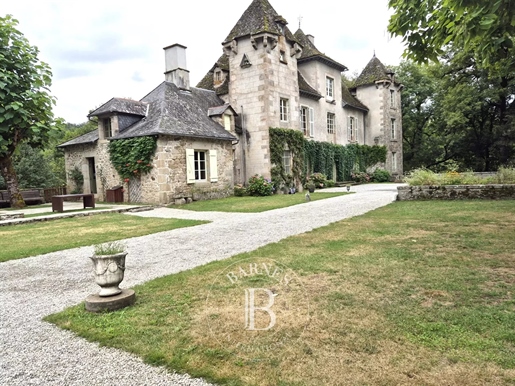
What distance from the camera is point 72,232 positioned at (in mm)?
8664

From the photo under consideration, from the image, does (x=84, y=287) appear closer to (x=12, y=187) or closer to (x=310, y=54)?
(x=12, y=187)

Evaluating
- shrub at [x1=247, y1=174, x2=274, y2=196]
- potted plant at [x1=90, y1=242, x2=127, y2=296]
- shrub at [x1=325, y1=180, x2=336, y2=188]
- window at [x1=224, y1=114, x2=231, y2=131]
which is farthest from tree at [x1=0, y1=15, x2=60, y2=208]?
shrub at [x1=325, y1=180, x2=336, y2=188]

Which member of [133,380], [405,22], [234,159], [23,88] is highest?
[23,88]

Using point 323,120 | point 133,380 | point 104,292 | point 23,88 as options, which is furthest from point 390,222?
point 323,120

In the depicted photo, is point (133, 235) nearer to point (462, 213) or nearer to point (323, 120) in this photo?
point (462, 213)

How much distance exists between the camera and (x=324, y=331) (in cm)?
293

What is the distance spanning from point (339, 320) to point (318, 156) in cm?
1962

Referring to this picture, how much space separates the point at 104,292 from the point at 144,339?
3.26 ft

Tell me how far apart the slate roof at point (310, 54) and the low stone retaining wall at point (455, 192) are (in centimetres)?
1216

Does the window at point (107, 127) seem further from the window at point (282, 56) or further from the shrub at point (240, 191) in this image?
the window at point (282, 56)

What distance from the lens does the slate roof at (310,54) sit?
71.7ft

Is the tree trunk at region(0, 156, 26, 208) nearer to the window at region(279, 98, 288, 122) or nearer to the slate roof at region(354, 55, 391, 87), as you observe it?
the window at region(279, 98, 288, 122)

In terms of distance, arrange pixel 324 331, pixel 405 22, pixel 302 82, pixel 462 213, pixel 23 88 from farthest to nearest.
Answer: pixel 302 82 → pixel 23 88 → pixel 462 213 → pixel 405 22 → pixel 324 331

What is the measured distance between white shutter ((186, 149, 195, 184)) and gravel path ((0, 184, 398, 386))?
5545 mm
